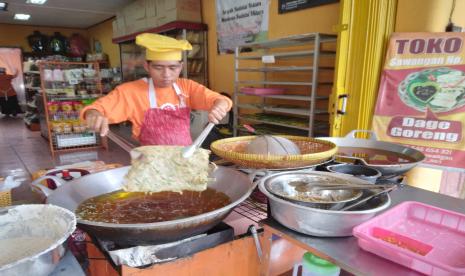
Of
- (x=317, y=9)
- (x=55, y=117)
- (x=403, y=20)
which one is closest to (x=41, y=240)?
(x=403, y=20)

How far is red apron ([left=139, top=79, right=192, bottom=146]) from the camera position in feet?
6.66

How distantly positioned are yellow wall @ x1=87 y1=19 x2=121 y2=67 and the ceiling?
228 millimetres

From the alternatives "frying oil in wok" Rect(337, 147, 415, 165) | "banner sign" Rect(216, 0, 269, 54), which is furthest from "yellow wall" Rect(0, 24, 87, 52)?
"frying oil in wok" Rect(337, 147, 415, 165)

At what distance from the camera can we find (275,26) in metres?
4.14

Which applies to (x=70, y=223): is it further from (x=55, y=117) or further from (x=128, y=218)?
(x=55, y=117)

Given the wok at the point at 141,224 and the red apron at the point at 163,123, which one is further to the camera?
the red apron at the point at 163,123

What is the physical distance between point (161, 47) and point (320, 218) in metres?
1.30

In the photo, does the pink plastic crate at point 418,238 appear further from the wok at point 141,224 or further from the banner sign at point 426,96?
the banner sign at point 426,96

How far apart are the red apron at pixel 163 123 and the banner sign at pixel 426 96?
5.79ft

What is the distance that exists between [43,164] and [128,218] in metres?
4.63

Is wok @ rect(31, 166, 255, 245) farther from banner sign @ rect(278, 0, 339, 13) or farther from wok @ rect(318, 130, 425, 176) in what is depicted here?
banner sign @ rect(278, 0, 339, 13)

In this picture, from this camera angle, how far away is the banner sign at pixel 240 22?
4.32 m

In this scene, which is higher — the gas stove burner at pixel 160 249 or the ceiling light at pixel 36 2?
the ceiling light at pixel 36 2

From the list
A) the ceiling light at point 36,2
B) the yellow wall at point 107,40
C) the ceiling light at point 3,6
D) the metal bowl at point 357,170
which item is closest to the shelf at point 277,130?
the metal bowl at point 357,170
